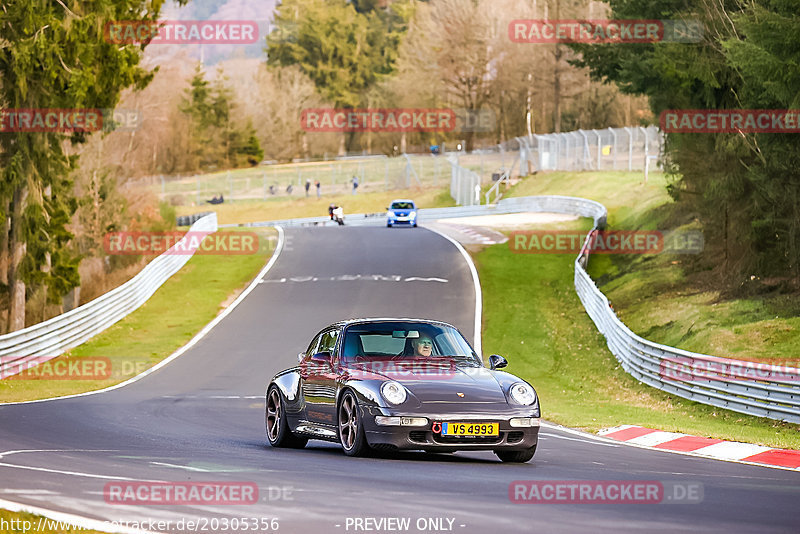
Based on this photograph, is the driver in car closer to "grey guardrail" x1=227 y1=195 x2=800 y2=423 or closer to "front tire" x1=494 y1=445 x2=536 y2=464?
"front tire" x1=494 y1=445 x2=536 y2=464

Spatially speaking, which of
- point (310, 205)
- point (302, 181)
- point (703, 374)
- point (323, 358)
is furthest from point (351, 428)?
point (302, 181)

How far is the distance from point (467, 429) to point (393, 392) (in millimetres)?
812

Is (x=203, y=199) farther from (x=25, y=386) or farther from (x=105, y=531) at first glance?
(x=105, y=531)

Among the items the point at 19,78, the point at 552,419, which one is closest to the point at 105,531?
the point at 552,419

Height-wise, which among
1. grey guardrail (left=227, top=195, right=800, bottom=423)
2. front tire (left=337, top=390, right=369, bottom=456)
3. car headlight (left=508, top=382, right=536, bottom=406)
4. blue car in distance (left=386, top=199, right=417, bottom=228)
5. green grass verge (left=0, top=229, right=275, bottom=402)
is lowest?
green grass verge (left=0, top=229, right=275, bottom=402)

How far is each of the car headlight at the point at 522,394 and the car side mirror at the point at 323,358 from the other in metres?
2.17

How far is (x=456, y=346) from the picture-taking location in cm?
1324

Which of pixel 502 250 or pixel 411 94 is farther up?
pixel 411 94

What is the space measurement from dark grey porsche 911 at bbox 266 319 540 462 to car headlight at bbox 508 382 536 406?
10mm

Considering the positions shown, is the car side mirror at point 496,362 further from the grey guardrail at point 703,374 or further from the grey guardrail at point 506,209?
the grey guardrail at point 506,209

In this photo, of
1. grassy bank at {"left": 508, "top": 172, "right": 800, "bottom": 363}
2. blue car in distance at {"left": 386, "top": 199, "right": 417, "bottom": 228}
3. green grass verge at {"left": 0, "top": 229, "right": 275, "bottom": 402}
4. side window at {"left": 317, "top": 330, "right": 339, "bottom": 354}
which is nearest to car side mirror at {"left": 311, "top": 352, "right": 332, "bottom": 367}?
side window at {"left": 317, "top": 330, "right": 339, "bottom": 354}

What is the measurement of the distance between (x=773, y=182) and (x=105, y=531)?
79.7 ft

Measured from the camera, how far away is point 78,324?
32.2 metres

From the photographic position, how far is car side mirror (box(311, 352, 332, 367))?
13.0 m
